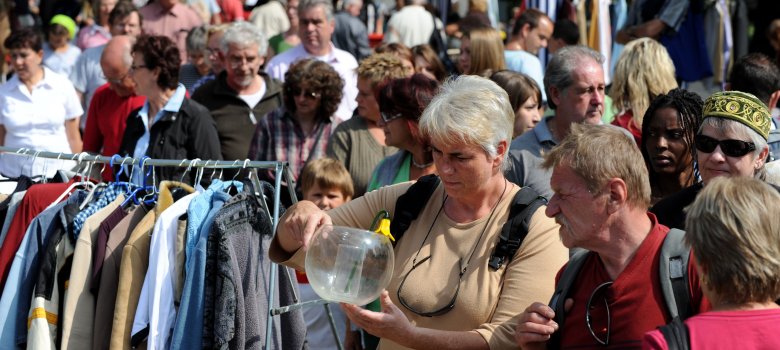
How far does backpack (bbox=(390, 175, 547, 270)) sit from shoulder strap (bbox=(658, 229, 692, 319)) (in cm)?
63

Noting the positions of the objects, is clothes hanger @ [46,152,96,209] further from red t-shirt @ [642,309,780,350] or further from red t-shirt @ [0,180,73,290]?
red t-shirt @ [642,309,780,350]

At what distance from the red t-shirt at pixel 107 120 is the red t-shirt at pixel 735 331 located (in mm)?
5353

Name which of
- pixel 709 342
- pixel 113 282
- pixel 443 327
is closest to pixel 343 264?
pixel 443 327

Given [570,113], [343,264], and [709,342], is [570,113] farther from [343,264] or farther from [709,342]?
[709,342]

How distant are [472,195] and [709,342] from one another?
4.08ft

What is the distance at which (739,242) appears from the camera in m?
2.44

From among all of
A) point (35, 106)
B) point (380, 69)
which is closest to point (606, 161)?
point (380, 69)

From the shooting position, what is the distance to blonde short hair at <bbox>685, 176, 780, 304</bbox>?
8.00 feet

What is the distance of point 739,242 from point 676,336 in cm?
26

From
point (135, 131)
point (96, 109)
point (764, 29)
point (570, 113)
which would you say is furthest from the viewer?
point (764, 29)

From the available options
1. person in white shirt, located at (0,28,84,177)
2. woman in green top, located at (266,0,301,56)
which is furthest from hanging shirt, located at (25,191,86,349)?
woman in green top, located at (266,0,301,56)

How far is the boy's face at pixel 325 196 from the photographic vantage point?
593 cm

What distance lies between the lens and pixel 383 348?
3691 mm

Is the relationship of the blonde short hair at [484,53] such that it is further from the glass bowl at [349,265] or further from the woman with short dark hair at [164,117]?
the glass bowl at [349,265]
